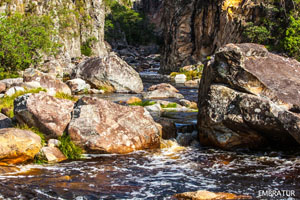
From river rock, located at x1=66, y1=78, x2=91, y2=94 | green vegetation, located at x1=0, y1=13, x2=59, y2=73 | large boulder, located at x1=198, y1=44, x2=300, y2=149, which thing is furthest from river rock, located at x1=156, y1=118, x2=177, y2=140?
green vegetation, located at x1=0, y1=13, x2=59, y2=73

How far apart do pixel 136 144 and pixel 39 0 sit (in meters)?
41.1

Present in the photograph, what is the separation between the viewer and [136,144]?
942 cm

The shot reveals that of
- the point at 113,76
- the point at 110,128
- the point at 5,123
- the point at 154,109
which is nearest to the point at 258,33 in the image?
the point at 113,76

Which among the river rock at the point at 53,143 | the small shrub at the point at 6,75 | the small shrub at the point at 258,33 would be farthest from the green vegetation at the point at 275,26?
the river rock at the point at 53,143

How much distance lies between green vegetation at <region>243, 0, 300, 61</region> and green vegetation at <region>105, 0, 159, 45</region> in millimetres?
55829

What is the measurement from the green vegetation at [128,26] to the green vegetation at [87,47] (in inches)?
1198

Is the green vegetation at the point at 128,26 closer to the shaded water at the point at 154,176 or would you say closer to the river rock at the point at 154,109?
the river rock at the point at 154,109

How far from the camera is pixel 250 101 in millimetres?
8852

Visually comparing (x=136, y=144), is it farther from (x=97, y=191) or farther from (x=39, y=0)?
(x=39, y=0)

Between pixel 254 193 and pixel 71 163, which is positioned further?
pixel 71 163

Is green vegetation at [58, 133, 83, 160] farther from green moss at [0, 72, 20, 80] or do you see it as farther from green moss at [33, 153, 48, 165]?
green moss at [0, 72, 20, 80]

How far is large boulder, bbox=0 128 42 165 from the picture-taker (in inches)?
303

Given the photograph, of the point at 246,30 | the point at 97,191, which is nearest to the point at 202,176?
the point at 97,191

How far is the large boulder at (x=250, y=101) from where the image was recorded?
339 inches
